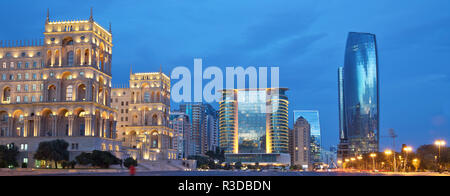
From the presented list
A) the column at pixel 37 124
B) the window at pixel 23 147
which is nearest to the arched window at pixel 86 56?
the column at pixel 37 124

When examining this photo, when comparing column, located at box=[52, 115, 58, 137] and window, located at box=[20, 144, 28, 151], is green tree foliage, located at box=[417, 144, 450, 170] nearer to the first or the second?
column, located at box=[52, 115, 58, 137]

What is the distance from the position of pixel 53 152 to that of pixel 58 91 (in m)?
19.3

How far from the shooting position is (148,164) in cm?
13412

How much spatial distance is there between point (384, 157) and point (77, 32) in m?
105

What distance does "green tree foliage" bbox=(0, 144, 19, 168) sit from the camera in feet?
313

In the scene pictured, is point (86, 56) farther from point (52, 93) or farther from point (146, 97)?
point (146, 97)

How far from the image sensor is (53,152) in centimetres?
9819

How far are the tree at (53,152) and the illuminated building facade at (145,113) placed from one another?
58.6m

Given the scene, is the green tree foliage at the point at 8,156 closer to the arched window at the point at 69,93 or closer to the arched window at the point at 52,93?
the arched window at the point at 52,93

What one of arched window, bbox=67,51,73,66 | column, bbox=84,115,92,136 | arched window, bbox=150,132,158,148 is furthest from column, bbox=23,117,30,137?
arched window, bbox=150,132,158,148

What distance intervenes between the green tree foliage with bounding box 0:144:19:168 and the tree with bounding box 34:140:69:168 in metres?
5.32

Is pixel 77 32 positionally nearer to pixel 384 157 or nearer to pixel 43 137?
pixel 43 137
